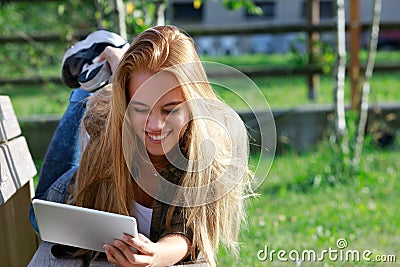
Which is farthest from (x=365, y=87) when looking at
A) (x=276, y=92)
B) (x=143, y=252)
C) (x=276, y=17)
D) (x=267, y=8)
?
(x=267, y=8)

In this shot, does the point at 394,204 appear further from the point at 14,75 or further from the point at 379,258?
the point at 14,75

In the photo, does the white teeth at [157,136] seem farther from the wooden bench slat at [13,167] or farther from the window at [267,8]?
the window at [267,8]

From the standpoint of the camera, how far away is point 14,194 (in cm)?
253

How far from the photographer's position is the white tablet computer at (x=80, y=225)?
1711 millimetres

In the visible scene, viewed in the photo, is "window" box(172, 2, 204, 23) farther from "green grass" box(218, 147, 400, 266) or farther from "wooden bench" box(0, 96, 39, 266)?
"wooden bench" box(0, 96, 39, 266)

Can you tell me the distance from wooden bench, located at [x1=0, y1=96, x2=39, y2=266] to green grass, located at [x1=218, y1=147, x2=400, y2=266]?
2.98 feet

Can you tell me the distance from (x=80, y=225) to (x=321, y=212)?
2.65 m

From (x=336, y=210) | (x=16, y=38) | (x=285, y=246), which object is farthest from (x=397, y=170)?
(x=16, y=38)

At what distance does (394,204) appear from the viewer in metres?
4.43

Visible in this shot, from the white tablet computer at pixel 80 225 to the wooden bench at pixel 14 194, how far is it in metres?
0.41

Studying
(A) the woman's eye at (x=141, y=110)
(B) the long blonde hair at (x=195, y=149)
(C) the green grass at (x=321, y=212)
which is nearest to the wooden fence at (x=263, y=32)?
(C) the green grass at (x=321, y=212)

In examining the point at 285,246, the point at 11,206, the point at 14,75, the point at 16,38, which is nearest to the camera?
the point at 11,206

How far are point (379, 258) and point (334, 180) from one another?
150 cm

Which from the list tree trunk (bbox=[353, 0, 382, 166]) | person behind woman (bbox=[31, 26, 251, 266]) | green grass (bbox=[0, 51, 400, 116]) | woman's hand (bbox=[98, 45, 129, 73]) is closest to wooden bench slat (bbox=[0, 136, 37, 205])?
person behind woman (bbox=[31, 26, 251, 266])
